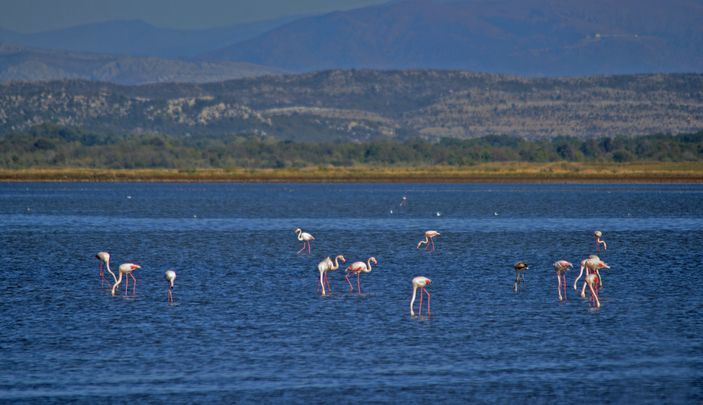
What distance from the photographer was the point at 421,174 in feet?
453

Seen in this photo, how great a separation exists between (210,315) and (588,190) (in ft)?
281

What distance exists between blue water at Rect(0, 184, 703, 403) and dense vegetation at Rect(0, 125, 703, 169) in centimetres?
9852

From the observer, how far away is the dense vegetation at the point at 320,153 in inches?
6211

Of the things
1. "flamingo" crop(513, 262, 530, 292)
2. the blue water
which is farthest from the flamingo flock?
the blue water

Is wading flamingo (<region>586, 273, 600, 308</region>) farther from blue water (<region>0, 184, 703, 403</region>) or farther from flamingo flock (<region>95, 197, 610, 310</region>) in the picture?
blue water (<region>0, 184, 703, 403</region>)

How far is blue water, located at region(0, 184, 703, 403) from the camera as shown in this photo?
844 inches

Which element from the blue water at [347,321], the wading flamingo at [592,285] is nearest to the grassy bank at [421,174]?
the blue water at [347,321]

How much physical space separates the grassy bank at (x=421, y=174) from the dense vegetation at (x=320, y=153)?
10.5 m

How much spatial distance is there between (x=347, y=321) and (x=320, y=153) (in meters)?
146

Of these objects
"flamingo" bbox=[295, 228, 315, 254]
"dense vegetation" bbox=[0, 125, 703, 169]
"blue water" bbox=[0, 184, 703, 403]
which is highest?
"dense vegetation" bbox=[0, 125, 703, 169]

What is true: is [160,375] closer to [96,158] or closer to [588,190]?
[588,190]

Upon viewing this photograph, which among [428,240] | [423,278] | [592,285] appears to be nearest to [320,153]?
[428,240]

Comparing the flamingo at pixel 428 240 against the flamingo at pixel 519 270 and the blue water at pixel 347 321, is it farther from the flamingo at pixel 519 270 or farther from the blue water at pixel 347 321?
the flamingo at pixel 519 270

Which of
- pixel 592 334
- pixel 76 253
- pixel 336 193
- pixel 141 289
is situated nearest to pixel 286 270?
pixel 141 289
